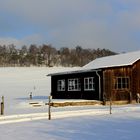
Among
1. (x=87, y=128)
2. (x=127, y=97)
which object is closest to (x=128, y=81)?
(x=127, y=97)

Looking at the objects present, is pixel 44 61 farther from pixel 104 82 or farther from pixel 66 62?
pixel 104 82

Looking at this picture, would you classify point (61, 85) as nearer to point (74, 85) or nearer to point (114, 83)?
point (74, 85)

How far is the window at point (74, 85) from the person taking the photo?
35.6 m

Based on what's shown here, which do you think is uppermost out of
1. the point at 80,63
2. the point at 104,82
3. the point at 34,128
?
the point at 80,63

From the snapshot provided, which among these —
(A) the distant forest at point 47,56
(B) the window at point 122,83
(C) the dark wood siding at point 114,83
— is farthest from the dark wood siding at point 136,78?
(A) the distant forest at point 47,56

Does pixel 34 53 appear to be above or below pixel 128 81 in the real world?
above

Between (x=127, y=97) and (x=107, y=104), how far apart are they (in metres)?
2.23

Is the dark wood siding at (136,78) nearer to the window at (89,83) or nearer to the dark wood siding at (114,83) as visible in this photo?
the dark wood siding at (114,83)

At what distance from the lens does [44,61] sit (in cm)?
15062

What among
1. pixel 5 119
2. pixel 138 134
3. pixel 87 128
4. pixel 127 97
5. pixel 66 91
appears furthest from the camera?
pixel 66 91

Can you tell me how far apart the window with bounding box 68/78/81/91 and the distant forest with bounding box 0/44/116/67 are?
101 meters

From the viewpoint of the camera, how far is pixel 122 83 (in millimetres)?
33062

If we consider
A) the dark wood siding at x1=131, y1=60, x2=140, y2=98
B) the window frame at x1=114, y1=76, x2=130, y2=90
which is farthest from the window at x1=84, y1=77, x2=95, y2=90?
the dark wood siding at x1=131, y1=60, x2=140, y2=98

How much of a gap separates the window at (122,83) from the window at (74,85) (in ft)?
13.2
